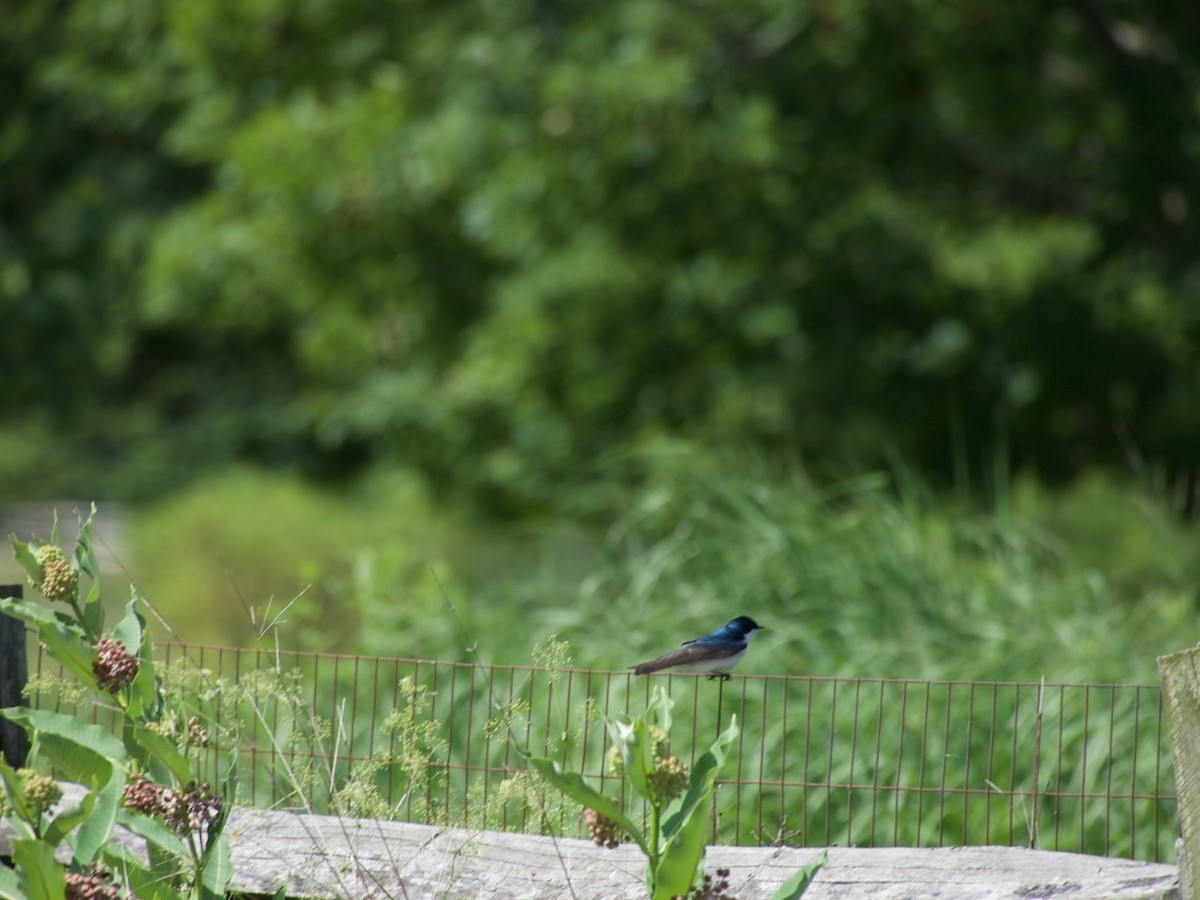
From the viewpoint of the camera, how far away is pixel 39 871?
2.25 metres

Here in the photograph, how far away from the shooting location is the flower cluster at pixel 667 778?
2.30 metres

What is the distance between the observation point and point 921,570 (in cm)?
529

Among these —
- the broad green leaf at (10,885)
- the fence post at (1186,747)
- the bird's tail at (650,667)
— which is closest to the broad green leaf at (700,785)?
the bird's tail at (650,667)

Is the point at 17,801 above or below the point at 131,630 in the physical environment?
below

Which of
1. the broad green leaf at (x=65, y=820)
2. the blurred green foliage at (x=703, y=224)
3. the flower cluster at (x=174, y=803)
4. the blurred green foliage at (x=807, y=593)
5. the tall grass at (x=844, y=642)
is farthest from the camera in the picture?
the blurred green foliage at (x=703, y=224)

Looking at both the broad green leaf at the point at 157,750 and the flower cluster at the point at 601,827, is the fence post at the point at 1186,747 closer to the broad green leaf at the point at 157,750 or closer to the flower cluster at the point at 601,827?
Result: the flower cluster at the point at 601,827

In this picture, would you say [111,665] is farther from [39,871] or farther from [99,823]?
[39,871]

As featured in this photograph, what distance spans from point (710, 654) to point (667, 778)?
634 mm

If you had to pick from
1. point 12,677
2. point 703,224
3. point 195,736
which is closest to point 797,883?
point 195,736

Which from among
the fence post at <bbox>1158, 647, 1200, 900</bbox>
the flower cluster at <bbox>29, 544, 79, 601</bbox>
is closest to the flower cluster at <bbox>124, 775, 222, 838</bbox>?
the flower cluster at <bbox>29, 544, 79, 601</bbox>

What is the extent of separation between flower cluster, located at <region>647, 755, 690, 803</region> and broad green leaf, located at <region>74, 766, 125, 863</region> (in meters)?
0.91

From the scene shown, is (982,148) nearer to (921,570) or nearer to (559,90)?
(559,90)

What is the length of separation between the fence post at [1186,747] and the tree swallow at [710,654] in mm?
856

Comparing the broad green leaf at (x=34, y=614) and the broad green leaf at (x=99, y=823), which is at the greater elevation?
the broad green leaf at (x=34, y=614)
